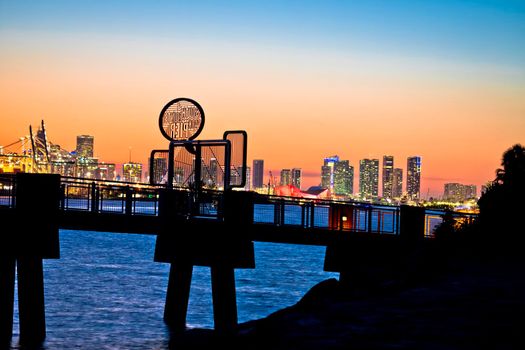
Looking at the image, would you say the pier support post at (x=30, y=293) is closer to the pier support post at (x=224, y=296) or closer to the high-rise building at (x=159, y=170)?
the pier support post at (x=224, y=296)

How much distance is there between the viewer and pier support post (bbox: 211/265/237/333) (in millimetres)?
25078

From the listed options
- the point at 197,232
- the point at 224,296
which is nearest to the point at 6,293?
the point at 197,232

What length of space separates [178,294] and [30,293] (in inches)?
258

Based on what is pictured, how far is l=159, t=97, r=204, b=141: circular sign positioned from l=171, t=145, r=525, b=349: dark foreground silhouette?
10.7 metres

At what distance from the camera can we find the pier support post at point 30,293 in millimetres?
23641

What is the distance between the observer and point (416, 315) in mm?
Answer: 11219

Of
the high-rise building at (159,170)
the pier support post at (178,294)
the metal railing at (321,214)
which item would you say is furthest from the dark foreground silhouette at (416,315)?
the high-rise building at (159,170)

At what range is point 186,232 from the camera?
26016 millimetres

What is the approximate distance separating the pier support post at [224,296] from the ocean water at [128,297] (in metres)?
5.68

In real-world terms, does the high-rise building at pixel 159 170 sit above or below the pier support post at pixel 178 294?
above

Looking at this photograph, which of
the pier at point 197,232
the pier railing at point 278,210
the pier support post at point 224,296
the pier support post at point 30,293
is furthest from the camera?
the pier railing at point 278,210

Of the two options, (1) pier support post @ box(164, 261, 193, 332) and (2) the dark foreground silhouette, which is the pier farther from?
(2) the dark foreground silhouette

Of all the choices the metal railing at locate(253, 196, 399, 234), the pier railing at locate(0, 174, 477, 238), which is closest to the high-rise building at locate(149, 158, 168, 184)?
the pier railing at locate(0, 174, 477, 238)

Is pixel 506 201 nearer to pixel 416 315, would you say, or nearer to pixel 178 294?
pixel 178 294
